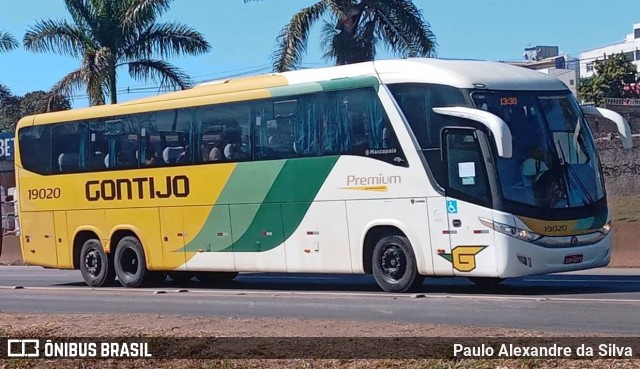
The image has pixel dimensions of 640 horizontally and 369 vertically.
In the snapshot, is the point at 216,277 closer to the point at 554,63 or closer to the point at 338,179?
the point at 338,179

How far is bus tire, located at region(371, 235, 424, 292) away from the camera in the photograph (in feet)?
54.2

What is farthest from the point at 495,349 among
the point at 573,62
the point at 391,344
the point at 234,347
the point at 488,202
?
the point at 573,62

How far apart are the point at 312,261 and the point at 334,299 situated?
5.29 feet

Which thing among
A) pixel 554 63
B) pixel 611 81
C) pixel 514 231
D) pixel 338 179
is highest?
pixel 554 63

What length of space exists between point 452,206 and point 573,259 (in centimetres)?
193

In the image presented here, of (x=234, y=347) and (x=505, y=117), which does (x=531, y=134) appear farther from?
(x=234, y=347)

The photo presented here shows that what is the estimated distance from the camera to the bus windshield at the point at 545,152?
1557 centimetres

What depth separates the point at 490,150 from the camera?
1542 cm

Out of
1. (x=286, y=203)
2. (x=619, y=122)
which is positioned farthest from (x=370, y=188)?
(x=619, y=122)

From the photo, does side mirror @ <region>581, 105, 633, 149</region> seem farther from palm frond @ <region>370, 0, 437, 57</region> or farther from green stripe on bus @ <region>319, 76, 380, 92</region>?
palm frond @ <region>370, 0, 437, 57</region>

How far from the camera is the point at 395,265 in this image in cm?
1680

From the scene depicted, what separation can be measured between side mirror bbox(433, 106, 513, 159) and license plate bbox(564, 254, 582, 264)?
1.80 m

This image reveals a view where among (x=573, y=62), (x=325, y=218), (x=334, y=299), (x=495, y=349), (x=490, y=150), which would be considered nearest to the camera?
Result: (x=495, y=349)

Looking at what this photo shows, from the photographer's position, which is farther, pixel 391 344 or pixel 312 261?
pixel 312 261
